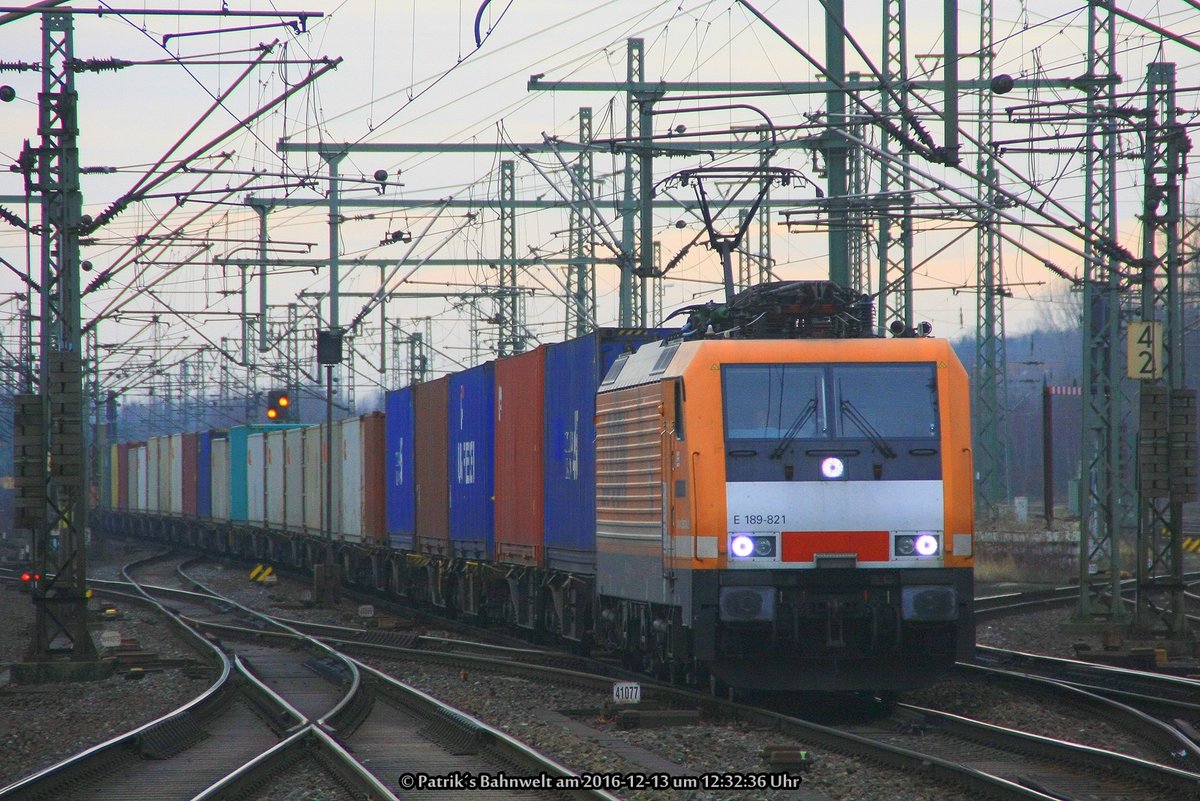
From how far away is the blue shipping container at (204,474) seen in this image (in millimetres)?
52625

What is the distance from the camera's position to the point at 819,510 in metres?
13.3

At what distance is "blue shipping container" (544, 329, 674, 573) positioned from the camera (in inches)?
689

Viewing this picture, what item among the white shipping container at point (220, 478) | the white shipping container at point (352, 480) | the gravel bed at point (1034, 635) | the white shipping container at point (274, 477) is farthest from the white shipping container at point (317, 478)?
the gravel bed at point (1034, 635)

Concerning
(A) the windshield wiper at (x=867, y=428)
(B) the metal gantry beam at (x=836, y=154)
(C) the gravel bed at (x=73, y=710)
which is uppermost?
(B) the metal gantry beam at (x=836, y=154)

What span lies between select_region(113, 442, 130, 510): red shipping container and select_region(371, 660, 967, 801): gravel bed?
56550mm

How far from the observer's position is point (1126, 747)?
1212cm

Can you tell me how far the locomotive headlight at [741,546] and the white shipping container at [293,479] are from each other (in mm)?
27036

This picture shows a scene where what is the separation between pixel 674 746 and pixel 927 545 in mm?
2833

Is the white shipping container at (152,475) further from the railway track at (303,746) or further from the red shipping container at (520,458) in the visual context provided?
the railway track at (303,746)

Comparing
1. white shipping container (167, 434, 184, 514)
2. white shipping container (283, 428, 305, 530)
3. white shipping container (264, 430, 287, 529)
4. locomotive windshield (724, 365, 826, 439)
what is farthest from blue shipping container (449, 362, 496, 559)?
white shipping container (167, 434, 184, 514)

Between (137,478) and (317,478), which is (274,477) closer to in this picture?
(317,478)

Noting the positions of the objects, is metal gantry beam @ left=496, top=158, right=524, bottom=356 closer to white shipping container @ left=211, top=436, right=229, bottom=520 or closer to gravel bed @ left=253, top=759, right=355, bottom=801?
white shipping container @ left=211, top=436, right=229, bottom=520

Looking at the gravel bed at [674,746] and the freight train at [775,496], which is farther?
the freight train at [775,496]

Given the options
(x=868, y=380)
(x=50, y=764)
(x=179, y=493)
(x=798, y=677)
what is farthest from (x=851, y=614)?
(x=179, y=493)
